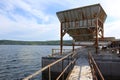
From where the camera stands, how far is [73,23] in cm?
2489

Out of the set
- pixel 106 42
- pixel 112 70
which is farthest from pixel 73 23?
pixel 112 70

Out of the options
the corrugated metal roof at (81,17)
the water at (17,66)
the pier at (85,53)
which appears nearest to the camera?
the pier at (85,53)

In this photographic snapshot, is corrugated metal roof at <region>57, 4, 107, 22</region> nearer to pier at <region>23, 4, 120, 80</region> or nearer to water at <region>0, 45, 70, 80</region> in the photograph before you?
pier at <region>23, 4, 120, 80</region>

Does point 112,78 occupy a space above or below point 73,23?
below

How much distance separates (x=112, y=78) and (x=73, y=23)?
10701mm

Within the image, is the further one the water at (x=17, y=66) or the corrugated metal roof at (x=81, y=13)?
the water at (x=17, y=66)

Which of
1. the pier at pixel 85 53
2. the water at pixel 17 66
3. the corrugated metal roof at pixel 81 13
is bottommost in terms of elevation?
the water at pixel 17 66

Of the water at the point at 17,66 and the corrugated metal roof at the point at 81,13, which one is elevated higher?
the corrugated metal roof at the point at 81,13

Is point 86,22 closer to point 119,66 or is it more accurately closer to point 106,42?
point 106,42

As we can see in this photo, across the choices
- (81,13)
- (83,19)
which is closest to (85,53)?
(83,19)

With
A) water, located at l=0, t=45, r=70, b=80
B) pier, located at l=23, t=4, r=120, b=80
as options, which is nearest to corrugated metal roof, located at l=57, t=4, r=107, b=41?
pier, located at l=23, t=4, r=120, b=80

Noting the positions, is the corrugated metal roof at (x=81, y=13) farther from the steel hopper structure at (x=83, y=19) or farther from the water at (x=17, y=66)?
the water at (x=17, y=66)

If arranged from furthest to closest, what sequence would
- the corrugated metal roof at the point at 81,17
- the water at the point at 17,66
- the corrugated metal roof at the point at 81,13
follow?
the water at the point at 17,66 < the corrugated metal roof at the point at 81,17 < the corrugated metal roof at the point at 81,13

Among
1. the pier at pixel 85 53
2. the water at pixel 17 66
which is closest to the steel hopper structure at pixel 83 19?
the pier at pixel 85 53
